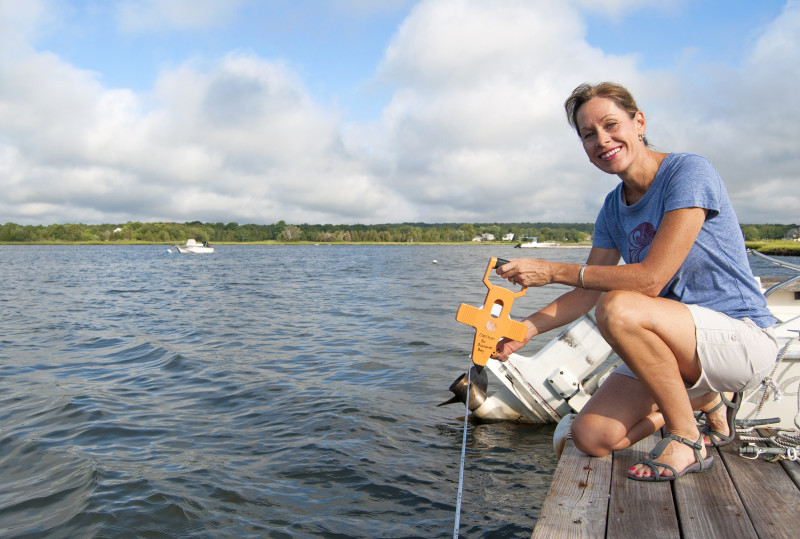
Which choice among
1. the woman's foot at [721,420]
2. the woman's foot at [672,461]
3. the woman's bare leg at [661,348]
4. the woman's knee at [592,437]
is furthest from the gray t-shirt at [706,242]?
the woman's knee at [592,437]

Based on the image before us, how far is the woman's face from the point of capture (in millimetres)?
3324

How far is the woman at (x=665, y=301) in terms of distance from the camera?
3.04m

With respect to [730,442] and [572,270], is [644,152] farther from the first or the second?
[730,442]

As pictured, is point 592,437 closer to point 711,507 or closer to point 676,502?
point 676,502

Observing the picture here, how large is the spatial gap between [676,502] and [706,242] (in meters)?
1.42

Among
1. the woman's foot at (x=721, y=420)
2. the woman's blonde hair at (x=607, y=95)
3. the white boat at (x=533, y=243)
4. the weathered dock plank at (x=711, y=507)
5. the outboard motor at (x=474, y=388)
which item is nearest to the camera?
the weathered dock plank at (x=711, y=507)

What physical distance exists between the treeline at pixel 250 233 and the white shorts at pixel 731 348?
154666 millimetres

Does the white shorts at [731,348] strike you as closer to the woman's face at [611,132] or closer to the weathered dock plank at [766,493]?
the weathered dock plank at [766,493]

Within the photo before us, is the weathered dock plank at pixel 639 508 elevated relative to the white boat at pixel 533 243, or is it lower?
lower

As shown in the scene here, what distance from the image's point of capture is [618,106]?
3.32 m

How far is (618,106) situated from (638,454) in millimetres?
2146

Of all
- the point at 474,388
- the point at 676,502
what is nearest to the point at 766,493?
the point at 676,502

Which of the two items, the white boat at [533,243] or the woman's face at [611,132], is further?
the white boat at [533,243]

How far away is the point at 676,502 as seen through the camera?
2.81 meters
